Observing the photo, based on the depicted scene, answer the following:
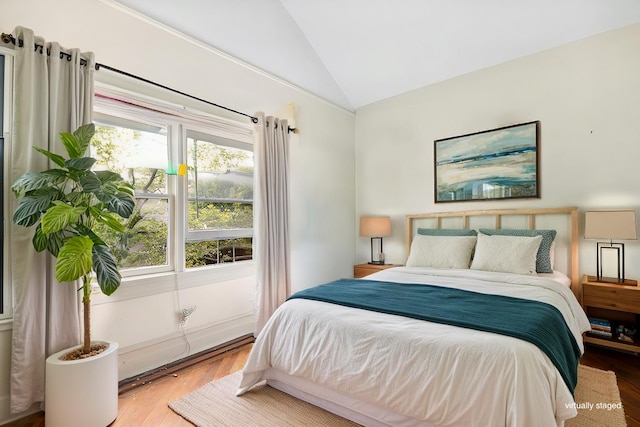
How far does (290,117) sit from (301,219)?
1.16 m

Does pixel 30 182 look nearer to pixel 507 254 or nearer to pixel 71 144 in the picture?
pixel 71 144

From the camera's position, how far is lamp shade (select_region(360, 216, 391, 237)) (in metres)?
3.94

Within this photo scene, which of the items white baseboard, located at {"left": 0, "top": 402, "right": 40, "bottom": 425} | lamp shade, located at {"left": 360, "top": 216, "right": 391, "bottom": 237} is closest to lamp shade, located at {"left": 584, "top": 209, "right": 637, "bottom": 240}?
lamp shade, located at {"left": 360, "top": 216, "right": 391, "bottom": 237}

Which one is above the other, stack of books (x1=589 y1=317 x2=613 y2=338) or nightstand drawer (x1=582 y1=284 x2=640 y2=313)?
nightstand drawer (x1=582 y1=284 x2=640 y2=313)

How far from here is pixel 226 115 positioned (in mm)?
3049

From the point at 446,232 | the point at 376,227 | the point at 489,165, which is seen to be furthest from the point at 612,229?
the point at 376,227

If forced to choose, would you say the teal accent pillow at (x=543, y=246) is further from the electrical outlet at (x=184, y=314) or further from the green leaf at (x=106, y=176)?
the green leaf at (x=106, y=176)

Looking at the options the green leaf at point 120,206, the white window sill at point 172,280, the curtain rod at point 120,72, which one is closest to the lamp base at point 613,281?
the white window sill at point 172,280

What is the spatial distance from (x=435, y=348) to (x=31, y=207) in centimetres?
213

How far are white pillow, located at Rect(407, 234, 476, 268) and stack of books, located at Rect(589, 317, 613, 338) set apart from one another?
3.55 ft

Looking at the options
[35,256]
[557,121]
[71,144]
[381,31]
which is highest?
[381,31]

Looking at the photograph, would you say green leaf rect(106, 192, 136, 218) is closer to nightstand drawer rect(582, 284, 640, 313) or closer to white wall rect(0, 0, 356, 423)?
white wall rect(0, 0, 356, 423)

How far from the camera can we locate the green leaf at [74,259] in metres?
1.61

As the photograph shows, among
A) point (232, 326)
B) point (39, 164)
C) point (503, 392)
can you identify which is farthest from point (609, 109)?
point (39, 164)
